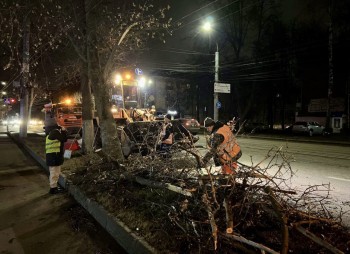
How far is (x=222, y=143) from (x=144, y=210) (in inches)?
69.9

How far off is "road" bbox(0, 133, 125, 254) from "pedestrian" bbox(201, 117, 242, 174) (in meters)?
2.03

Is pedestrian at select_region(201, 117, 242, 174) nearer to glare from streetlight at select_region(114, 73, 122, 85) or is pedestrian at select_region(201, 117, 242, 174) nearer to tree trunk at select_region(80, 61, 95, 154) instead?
tree trunk at select_region(80, 61, 95, 154)

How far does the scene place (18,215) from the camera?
22.5 feet

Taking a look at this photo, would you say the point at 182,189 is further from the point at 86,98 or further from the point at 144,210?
the point at 86,98

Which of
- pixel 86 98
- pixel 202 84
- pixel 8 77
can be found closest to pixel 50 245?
pixel 86 98

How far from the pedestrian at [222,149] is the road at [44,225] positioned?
203cm

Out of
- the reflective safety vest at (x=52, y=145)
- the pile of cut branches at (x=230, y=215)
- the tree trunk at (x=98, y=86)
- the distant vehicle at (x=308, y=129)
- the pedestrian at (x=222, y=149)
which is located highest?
the tree trunk at (x=98, y=86)

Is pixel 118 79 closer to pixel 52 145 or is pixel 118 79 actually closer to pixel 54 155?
pixel 52 145

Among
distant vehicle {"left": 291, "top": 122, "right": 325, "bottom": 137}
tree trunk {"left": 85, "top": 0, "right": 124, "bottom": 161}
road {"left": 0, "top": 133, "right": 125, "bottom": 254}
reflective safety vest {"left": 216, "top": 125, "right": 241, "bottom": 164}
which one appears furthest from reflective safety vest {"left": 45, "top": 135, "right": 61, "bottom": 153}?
distant vehicle {"left": 291, "top": 122, "right": 325, "bottom": 137}

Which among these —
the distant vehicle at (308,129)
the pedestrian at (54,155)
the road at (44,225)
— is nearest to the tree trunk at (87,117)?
the road at (44,225)

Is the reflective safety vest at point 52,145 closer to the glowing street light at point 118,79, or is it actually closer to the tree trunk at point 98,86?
the tree trunk at point 98,86

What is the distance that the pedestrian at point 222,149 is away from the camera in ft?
17.9

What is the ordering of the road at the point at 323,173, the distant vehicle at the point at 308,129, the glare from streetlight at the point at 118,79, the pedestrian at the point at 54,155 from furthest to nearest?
the distant vehicle at the point at 308,129 < the glare from streetlight at the point at 118,79 < the pedestrian at the point at 54,155 < the road at the point at 323,173

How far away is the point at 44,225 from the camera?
6.22 meters
